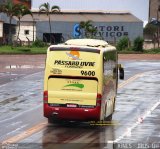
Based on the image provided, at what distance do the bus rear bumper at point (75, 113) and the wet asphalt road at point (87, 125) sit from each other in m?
0.38

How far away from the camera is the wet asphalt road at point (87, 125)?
703 inches

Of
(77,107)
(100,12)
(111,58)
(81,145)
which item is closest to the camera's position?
(81,145)

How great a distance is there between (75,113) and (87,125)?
1.31 meters

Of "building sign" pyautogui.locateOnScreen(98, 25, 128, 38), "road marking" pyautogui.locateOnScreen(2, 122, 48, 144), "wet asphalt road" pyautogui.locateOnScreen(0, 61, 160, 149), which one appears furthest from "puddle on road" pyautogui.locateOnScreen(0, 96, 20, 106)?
"building sign" pyautogui.locateOnScreen(98, 25, 128, 38)

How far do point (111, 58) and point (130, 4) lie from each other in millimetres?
108797

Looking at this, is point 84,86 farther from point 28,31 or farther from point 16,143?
point 28,31

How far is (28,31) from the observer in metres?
102

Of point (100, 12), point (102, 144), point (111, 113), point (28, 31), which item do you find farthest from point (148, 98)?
point (100, 12)

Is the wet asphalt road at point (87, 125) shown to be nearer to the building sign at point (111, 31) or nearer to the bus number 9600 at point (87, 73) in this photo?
the bus number 9600 at point (87, 73)

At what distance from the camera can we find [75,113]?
20359 millimetres

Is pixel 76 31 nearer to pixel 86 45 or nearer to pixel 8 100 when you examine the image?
pixel 8 100

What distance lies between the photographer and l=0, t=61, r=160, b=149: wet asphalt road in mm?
17859

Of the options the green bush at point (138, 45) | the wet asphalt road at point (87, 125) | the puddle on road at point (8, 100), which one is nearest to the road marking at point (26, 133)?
the wet asphalt road at point (87, 125)

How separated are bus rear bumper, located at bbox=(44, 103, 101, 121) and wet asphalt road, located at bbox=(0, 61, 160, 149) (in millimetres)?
381
